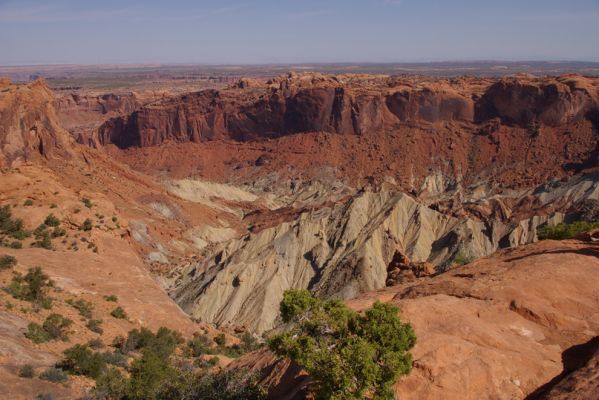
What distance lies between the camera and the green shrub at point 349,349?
10.6 m

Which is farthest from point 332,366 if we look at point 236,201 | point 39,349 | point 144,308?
point 236,201

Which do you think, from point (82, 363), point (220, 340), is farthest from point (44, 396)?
point (220, 340)

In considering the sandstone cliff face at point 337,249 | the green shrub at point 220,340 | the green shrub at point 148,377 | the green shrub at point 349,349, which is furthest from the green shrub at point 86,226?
the green shrub at point 349,349

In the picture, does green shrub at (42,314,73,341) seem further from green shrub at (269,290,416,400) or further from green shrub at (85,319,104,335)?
green shrub at (269,290,416,400)

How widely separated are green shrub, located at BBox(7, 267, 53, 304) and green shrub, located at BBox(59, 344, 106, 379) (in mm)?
4790

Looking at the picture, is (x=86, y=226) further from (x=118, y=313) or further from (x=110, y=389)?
(x=110, y=389)

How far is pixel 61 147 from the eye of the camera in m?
55.2

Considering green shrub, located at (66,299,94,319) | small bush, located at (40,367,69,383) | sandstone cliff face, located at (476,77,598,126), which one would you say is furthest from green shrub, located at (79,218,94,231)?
sandstone cliff face, located at (476,77,598,126)

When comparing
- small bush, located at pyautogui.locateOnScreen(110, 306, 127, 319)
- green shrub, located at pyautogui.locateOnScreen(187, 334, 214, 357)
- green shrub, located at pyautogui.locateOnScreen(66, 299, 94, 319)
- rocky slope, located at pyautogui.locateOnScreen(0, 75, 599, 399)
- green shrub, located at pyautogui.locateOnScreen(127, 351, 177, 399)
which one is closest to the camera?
rocky slope, located at pyautogui.locateOnScreen(0, 75, 599, 399)

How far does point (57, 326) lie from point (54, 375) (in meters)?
4.27

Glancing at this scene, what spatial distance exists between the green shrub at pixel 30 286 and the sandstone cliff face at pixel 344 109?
72732 millimetres

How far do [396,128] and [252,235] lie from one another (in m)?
45.8

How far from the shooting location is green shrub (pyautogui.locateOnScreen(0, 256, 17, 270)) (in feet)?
75.7

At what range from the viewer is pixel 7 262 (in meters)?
23.2
